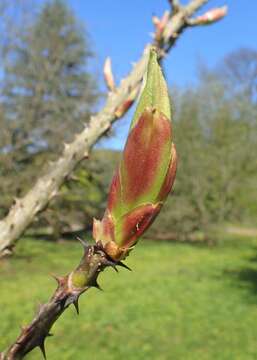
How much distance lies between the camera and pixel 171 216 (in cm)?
3098

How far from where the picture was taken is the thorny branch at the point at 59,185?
0.78m

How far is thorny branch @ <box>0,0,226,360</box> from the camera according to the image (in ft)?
2.56

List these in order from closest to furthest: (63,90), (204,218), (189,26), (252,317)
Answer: (189,26) → (252,317) → (63,90) → (204,218)

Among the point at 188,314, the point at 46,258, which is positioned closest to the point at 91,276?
the point at 188,314

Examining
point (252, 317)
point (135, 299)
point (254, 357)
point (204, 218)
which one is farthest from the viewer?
point (204, 218)

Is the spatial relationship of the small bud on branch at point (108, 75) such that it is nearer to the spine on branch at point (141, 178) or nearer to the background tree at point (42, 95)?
the spine on branch at point (141, 178)

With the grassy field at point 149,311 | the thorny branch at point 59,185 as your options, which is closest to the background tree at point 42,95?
the grassy field at point 149,311

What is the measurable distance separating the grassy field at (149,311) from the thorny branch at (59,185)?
264 cm

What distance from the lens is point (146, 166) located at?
66 centimetres

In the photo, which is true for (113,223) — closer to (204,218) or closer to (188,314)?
(188,314)

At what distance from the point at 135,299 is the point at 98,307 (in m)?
1.34

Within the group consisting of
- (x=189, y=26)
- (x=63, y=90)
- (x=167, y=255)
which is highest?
(x=63, y=90)

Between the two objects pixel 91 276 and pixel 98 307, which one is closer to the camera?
pixel 91 276

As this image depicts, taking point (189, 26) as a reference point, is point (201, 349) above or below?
below
